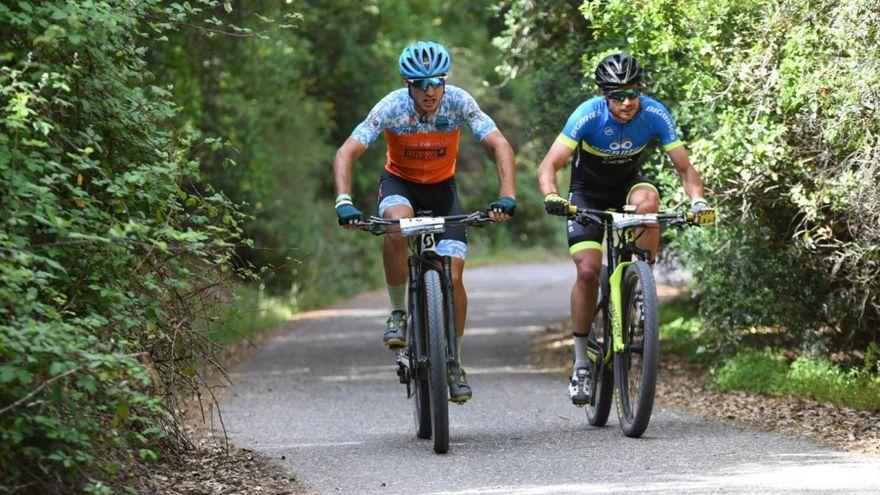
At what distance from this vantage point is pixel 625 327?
8.57 meters

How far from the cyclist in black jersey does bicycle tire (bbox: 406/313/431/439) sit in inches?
37.1

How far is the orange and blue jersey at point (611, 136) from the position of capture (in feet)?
28.4

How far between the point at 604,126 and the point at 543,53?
199 inches

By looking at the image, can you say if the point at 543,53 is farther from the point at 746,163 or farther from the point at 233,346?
the point at 233,346

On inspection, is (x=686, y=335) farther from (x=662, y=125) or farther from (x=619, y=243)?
(x=662, y=125)

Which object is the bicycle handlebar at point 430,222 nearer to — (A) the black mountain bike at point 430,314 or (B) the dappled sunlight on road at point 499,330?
(A) the black mountain bike at point 430,314

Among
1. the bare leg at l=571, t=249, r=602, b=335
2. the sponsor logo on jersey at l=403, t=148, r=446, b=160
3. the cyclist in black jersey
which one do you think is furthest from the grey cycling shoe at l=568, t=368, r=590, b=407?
the sponsor logo on jersey at l=403, t=148, r=446, b=160

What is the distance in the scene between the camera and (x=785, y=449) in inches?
309

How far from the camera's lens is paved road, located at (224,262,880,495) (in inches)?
271

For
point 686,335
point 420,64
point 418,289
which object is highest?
point 420,64

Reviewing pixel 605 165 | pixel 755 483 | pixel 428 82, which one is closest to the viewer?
pixel 755 483

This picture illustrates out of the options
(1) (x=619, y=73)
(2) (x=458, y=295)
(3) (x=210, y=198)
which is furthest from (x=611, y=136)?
(3) (x=210, y=198)

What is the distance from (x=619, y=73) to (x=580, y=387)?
200 cm

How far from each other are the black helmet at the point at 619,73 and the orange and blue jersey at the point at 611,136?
218 mm
